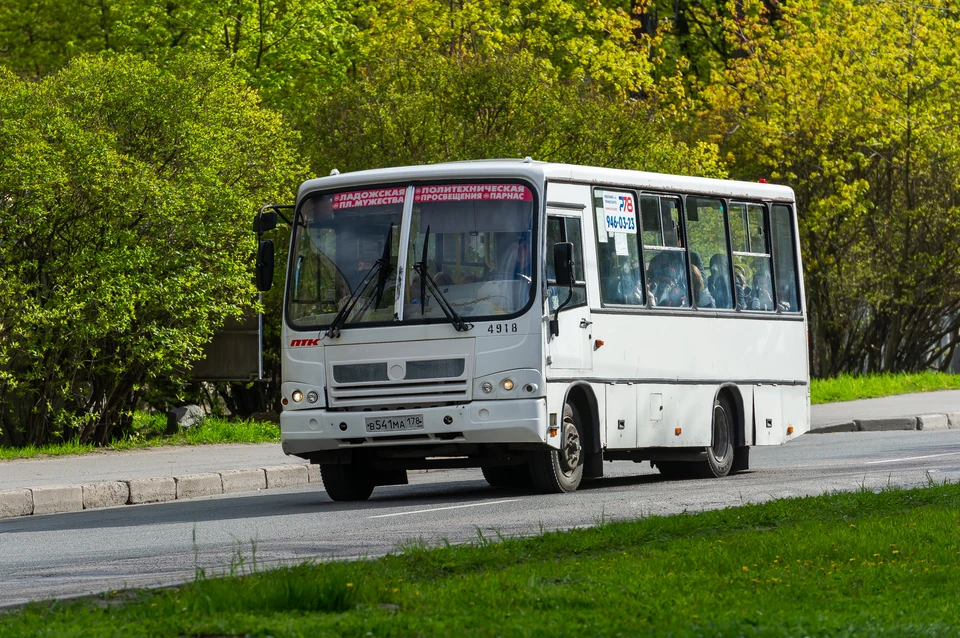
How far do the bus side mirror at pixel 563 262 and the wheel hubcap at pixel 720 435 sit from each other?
12.3ft

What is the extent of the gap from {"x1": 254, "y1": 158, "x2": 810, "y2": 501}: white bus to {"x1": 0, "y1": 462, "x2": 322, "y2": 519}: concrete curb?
2362 millimetres

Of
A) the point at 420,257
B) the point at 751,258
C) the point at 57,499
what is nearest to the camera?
the point at 420,257

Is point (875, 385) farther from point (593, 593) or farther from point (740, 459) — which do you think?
point (593, 593)

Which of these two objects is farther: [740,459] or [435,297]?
[740,459]

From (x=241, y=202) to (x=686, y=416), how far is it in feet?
24.7

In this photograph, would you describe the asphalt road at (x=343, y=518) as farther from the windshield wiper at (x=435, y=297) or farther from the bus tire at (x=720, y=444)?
the windshield wiper at (x=435, y=297)

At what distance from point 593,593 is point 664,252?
906 centimetres

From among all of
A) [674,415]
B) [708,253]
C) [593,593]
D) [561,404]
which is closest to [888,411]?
[708,253]

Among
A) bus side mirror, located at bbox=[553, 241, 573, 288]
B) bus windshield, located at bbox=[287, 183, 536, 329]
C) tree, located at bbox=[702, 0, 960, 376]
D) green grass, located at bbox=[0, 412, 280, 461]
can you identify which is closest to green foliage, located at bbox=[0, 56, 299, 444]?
green grass, located at bbox=[0, 412, 280, 461]

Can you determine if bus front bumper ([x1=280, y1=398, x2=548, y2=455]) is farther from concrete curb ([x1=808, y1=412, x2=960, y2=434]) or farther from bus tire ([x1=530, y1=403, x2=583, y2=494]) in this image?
concrete curb ([x1=808, y1=412, x2=960, y2=434])

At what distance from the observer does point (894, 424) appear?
24.5 m

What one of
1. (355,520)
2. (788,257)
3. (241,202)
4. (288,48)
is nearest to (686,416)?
(788,257)

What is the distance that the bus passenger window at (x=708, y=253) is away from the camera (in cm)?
1639

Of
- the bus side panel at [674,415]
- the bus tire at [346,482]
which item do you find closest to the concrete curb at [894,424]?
the bus side panel at [674,415]
